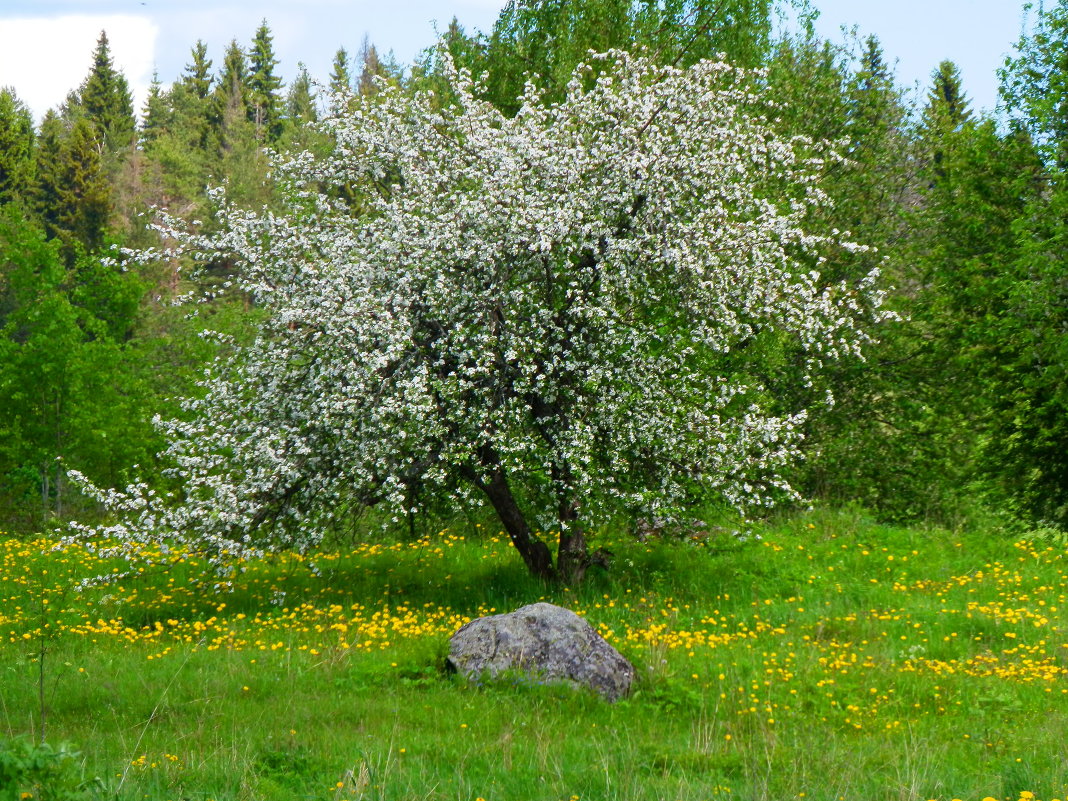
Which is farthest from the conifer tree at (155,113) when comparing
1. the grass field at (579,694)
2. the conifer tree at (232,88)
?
the grass field at (579,694)

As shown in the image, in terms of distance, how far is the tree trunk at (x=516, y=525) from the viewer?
14.0 m

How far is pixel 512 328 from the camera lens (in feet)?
42.5

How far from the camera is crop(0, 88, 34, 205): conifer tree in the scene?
6488 centimetres

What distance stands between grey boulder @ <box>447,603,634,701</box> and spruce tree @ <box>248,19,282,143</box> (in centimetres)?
8182

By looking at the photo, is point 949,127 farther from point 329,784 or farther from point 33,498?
point 33,498

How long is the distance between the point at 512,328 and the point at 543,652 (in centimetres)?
462

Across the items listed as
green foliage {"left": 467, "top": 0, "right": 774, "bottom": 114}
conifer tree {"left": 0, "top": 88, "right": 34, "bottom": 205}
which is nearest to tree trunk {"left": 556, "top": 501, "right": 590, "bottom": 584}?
green foliage {"left": 467, "top": 0, "right": 774, "bottom": 114}

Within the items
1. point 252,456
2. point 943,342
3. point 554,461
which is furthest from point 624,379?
point 943,342

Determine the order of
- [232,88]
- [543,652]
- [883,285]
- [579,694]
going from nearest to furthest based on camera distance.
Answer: [579,694]
[543,652]
[883,285]
[232,88]

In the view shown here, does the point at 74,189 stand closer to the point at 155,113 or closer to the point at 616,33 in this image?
the point at 155,113

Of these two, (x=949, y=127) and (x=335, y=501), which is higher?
(x=949, y=127)

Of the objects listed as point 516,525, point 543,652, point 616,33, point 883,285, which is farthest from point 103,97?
point 543,652

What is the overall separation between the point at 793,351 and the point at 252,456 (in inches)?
447

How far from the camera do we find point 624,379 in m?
13.0
